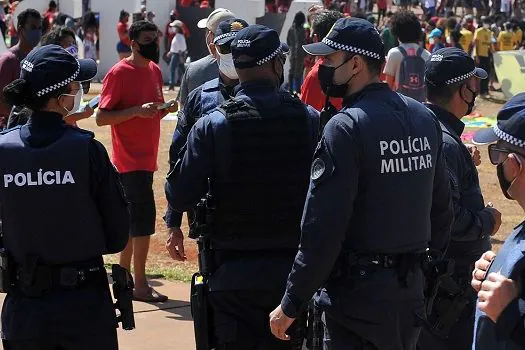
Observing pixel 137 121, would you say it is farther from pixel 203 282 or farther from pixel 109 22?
pixel 109 22

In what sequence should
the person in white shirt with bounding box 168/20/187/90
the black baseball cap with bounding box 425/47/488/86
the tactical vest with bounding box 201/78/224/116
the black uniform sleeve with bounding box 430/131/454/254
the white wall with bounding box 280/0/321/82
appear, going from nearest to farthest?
the black uniform sleeve with bounding box 430/131/454/254, the black baseball cap with bounding box 425/47/488/86, the tactical vest with bounding box 201/78/224/116, the person in white shirt with bounding box 168/20/187/90, the white wall with bounding box 280/0/321/82

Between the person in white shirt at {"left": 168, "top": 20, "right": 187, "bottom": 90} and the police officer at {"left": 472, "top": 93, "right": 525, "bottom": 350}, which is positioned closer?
the police officer at {"left": 472, "top": 93, "right": 525, "bottom": 350}

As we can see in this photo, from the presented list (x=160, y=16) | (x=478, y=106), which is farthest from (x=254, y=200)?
(x=160, y=16)

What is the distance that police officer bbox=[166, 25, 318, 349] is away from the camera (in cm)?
471

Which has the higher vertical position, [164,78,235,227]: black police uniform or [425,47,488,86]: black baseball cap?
[425,47,488,86]: black baseball cap

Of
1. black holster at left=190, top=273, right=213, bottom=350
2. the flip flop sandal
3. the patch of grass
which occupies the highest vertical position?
black holster at left=190, top=273, right=213, bottom=350

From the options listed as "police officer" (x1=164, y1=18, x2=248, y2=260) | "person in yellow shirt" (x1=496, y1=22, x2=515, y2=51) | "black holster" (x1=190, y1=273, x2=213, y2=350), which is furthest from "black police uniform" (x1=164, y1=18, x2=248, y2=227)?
"person in yellow shirt" (x1=496, y1=22, x2=515, y2=51)

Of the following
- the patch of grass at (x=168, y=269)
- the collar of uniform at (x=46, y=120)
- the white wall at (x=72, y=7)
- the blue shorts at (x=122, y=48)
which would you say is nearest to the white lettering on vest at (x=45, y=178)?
the collar of uniform at (x=46, y=120)

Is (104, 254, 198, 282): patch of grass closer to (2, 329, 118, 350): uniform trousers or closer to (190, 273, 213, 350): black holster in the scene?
(190, 273, 213, 350): black holster

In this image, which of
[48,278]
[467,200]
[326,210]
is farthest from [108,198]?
[467,200]

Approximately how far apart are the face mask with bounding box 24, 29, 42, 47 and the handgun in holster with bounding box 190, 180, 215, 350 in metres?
4.12

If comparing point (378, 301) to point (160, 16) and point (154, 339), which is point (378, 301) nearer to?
point (154, 339)

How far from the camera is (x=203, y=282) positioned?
16.0ft

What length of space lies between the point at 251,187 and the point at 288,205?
209 mm
